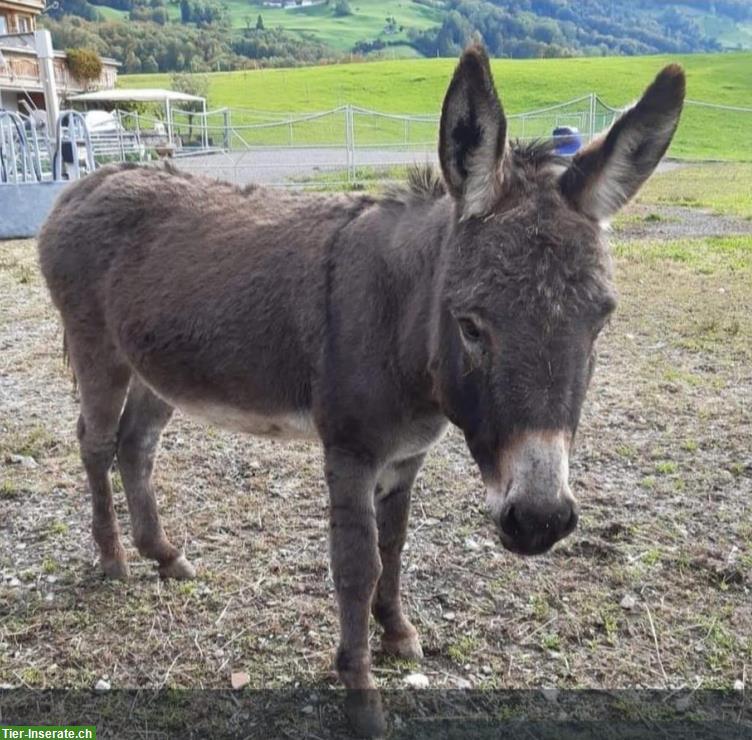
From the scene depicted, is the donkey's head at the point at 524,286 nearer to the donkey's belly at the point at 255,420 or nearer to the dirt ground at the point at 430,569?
the donkey's belly at the point at 255,420

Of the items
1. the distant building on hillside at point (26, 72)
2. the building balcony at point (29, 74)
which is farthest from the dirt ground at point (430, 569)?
the distant building on hillside at point (26, 72)

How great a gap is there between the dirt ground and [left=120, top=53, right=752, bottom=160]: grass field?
127 feet

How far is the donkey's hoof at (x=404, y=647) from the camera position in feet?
10.1

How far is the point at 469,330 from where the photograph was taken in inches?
82.4

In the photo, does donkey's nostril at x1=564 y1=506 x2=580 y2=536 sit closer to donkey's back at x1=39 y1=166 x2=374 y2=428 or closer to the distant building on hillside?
donkey's back at x1=39 y1=166 x2=374 y2=428

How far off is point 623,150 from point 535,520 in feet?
3.82

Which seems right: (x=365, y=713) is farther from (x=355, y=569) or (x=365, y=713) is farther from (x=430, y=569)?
(x=430, y=569)

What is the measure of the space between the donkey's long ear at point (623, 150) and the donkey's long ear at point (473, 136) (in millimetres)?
260

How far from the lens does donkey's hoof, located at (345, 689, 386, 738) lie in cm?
271

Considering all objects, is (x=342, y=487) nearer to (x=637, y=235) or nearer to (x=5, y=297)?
(x=5, y=297)

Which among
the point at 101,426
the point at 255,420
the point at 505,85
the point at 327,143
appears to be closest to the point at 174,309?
the point at 255,420

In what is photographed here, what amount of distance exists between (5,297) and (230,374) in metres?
6.62

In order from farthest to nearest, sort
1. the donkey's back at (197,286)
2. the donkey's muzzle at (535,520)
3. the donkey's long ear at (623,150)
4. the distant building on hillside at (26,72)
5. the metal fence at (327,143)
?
the distant building on hillside at (26,72) → the metal fence at (327,143) → the donkey's back at (197,286) → the donkey's long ear at (623,150) → the donkey's muzzle at (535,520)

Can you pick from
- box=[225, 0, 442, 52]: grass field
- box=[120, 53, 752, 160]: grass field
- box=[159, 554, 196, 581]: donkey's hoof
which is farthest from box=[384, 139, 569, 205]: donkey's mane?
box=[225, 0, 442, 52]: grass field
